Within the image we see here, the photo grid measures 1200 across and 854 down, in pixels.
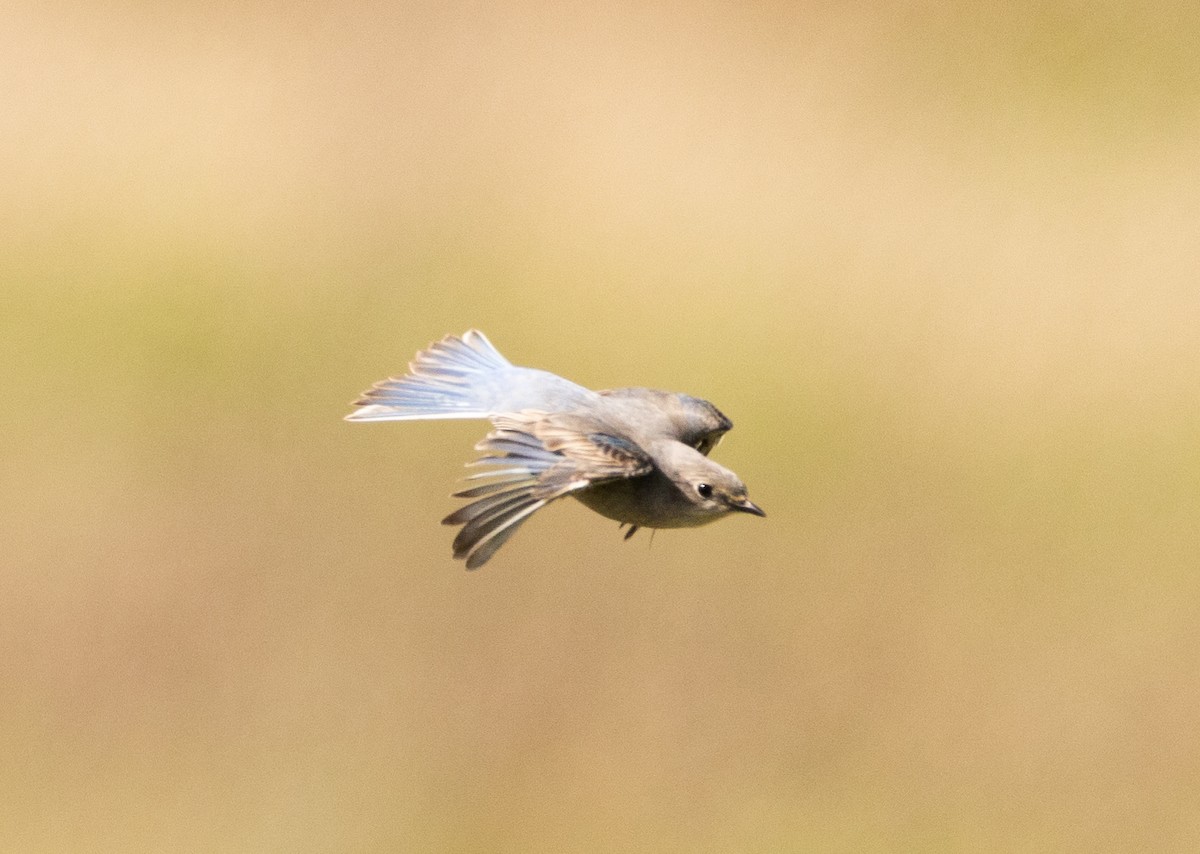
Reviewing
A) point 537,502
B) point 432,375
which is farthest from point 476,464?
point 432,375

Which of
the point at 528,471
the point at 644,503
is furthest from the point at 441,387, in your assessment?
the point at 528,471

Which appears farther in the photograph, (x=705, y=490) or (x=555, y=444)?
(x=705, y=490)

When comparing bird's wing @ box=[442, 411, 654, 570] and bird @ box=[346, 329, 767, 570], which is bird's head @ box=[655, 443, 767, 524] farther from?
bird's wing @ box=[442, 411, 654, 570]

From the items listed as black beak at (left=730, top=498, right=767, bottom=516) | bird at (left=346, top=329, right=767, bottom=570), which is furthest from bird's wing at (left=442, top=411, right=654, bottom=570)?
black beak at (left=730, top=498, right=767, bottom=516)

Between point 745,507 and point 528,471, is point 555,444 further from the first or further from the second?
point 745,507

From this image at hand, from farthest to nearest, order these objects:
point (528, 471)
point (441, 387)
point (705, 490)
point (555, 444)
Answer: point (441, 387)
point (705, 490)
point (555, 444)
point (528, 471)

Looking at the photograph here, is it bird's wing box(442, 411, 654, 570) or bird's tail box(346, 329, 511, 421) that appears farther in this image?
bird's tail box(346, 329, 511, 421)

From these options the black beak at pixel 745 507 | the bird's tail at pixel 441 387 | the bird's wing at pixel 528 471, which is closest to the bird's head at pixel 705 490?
the black beak at pixel 745 507
